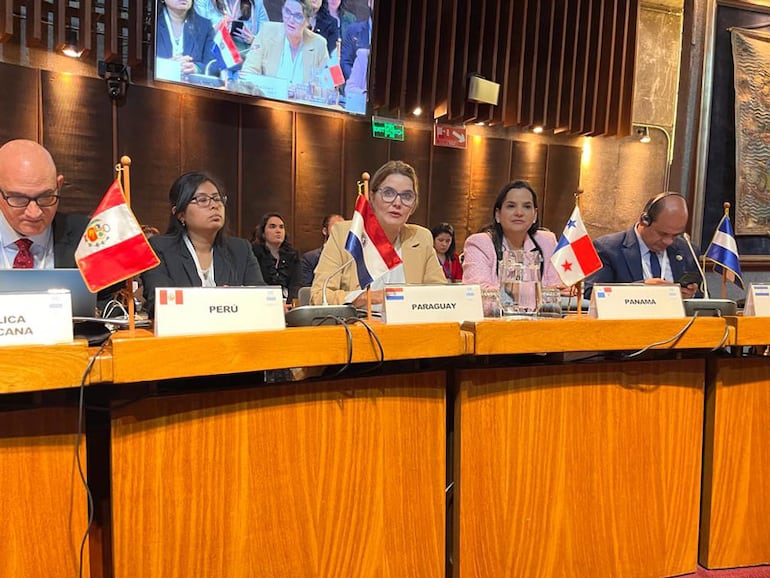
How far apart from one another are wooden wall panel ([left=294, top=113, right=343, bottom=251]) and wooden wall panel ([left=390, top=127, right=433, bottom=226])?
0.52 m

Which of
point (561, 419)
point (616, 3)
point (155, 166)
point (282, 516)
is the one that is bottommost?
point (282, 516)

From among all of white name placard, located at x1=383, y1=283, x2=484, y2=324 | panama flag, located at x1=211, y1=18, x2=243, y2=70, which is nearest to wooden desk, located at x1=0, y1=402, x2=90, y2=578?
white name placard, located at x1=383, y1=283, x2=484, y2=324

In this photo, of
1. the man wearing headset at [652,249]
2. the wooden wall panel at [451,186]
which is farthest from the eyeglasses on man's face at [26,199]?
the wooden wall panel at [451,186]

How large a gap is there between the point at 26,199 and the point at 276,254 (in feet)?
7.78

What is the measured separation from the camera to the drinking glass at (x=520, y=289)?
163cm

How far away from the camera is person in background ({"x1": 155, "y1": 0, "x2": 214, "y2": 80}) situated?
3738 mm

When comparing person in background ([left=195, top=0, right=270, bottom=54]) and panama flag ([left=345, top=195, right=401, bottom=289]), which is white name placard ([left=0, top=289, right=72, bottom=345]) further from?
person in background ([left=195, top=0, right=270, bottom=54])

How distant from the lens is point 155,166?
3998 millimetres

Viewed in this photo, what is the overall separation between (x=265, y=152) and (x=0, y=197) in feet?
8.82

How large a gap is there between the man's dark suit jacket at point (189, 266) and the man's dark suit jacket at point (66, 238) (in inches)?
9.2

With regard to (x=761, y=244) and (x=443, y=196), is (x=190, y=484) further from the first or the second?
(x=761, y=244)

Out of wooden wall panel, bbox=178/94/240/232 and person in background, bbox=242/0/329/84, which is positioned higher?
person in background, bbox=242/0/329/84

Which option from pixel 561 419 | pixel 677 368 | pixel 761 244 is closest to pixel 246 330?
pixel 561 419

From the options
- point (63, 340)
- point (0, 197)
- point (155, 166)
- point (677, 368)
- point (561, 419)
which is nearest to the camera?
point (63, 340)
